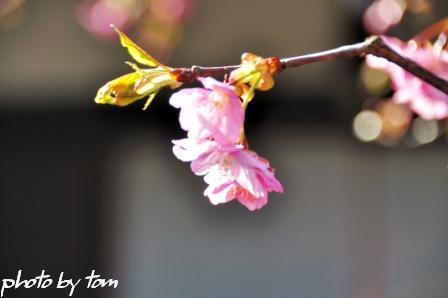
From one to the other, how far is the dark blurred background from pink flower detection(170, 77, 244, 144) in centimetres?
250

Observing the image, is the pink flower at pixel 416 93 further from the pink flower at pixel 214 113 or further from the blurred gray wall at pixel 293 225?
the blurred gray wall at pixel 293 225

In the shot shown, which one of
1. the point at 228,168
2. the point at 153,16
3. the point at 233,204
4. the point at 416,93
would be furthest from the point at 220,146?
the point at 233,204

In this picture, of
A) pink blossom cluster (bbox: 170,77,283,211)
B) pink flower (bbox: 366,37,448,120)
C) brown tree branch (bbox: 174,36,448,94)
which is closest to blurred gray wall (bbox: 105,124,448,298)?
pink flower (bbox: 366,37,448,120)

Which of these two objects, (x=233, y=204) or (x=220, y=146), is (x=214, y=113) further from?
(x=233, y=204)

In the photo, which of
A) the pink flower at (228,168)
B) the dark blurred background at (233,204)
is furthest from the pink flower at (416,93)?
the dark blurred background at (233,204)

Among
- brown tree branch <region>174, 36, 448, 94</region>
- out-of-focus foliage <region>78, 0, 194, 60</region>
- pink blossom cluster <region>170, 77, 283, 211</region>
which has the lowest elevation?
brown tree branch <region>174, 36, 448, 94</region>

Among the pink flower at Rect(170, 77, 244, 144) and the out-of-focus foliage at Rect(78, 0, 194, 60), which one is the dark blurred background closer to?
the out-of-focus foliage at Rect(78, 0, 194, 60)

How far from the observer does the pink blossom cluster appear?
2.62 ft

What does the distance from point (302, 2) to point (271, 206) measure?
0.84 metres

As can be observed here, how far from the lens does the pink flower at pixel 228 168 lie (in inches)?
32.8

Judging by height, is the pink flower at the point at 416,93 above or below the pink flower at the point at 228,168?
above

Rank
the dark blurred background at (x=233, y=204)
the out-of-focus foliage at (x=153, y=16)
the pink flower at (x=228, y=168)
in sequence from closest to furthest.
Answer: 1. the pink flower at (x=228, y=168)
2. the out-of-focus foliage at (x=153, y=16)
3. the dark blurred background at (x=233, y=204)

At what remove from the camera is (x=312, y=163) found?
138 inches

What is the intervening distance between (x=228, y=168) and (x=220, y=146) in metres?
0.03
